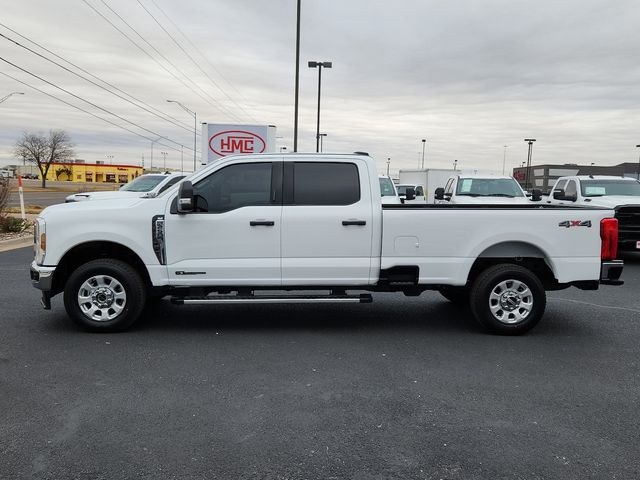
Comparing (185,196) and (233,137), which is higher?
(233,137)

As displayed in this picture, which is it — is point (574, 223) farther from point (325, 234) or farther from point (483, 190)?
point (483, 190)

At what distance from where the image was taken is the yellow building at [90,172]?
119 m

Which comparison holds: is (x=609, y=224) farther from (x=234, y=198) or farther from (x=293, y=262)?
(x=234, y=198)

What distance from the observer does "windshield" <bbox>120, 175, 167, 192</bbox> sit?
17.3 metres

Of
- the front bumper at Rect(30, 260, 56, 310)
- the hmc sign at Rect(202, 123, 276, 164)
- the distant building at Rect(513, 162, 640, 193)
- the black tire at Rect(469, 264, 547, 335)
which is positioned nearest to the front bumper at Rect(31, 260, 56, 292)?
the front bumper at Rect(30, 260, 56, 310)

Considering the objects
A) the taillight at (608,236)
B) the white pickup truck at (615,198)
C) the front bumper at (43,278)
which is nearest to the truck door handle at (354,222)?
the taillight at (608,236)

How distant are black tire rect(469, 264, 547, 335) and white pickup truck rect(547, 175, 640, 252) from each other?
21.1 ft

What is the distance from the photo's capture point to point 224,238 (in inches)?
253

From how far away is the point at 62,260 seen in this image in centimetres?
662

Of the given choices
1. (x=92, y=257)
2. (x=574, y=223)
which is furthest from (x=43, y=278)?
(x=574, y=223)

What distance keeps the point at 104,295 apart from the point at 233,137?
530 inches

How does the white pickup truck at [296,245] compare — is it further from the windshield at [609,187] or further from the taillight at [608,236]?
the windshield at [609,187]

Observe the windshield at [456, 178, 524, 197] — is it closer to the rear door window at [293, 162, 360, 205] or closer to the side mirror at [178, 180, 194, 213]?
the rear door window at [293, 162, 360, 205]

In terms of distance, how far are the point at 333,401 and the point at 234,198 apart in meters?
2.83
